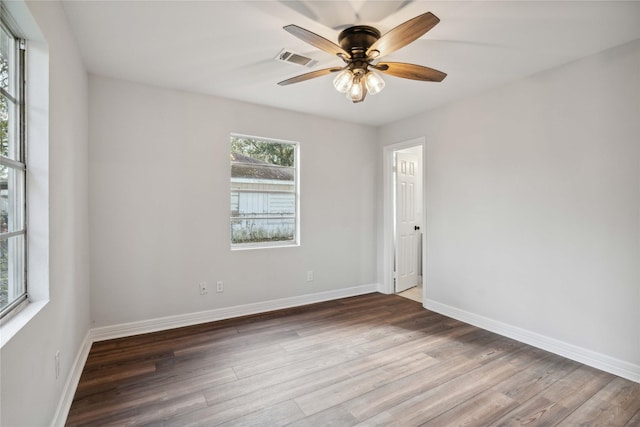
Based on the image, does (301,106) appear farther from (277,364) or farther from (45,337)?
(45,337)

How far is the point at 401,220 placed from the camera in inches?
187

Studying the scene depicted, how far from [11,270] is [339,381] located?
80.6 inches

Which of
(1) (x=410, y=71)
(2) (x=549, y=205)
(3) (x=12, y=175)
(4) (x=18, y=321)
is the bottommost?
(4) (x=18, y=321)

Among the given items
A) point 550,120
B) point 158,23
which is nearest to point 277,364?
point 158,23

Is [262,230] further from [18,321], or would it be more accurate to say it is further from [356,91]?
[18,321]

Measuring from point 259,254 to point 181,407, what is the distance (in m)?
1.95

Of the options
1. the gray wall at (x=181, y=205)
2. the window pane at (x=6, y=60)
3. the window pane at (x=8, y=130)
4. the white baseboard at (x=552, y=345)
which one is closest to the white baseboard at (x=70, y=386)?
the gray wall at (x=181, y=205)

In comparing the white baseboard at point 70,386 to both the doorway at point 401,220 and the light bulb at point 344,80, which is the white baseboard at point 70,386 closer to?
the light bulb at point 344,80

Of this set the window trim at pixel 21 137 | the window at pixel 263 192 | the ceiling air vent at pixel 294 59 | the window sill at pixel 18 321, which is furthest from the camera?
the window at pixel 263 192

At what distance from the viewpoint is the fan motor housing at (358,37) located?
2088 millimetres

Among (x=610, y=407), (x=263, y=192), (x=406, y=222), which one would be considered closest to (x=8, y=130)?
(x=263, y=192)

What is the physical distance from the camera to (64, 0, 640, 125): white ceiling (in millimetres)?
1954

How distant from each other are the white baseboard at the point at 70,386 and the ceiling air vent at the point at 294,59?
109 inches

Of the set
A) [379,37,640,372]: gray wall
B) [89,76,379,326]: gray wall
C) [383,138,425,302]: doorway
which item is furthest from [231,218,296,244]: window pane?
[379,37,640,372]: gray wall
